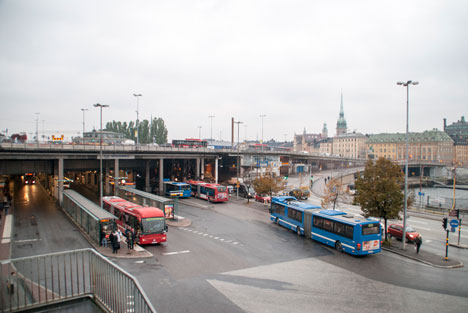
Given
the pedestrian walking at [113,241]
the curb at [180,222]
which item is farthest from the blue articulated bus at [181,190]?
the pedestrian walking at [113,241]

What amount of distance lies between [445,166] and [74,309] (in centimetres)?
15203

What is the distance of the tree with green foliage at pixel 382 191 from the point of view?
75.4ft

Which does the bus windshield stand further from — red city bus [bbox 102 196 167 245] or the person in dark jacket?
the person in dark jacket

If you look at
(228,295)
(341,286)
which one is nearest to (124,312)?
(228,295)

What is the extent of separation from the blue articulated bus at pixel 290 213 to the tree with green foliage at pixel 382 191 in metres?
4.59

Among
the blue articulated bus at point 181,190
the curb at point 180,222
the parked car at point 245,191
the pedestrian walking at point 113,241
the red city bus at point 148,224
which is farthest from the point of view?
the parked car at point 245,191

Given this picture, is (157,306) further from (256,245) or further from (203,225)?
(203,225)

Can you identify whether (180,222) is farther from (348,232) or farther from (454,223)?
(454,223)

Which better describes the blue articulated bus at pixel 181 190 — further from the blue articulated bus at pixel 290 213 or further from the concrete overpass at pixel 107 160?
the blue articulated bus at pixel 290 213

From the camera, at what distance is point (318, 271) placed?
1783 centimetres

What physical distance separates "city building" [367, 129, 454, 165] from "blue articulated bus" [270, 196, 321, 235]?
129111 mm

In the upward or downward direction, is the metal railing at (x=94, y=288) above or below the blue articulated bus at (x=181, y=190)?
above

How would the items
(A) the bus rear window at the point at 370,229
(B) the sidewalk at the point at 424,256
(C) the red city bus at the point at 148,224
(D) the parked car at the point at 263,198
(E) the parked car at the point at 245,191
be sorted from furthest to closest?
(E) the parked car at the point at 245,191
(D) the parked car at the point at 263,198
(C) the red city bus at the point at 148,224
(A) the bus rear window at the point at 370,229
(B) the sidewalk at the point at 424,256

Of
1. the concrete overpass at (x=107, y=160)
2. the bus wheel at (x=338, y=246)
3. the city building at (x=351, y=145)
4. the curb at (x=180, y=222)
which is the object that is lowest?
the curb at (x=180, y=222)
